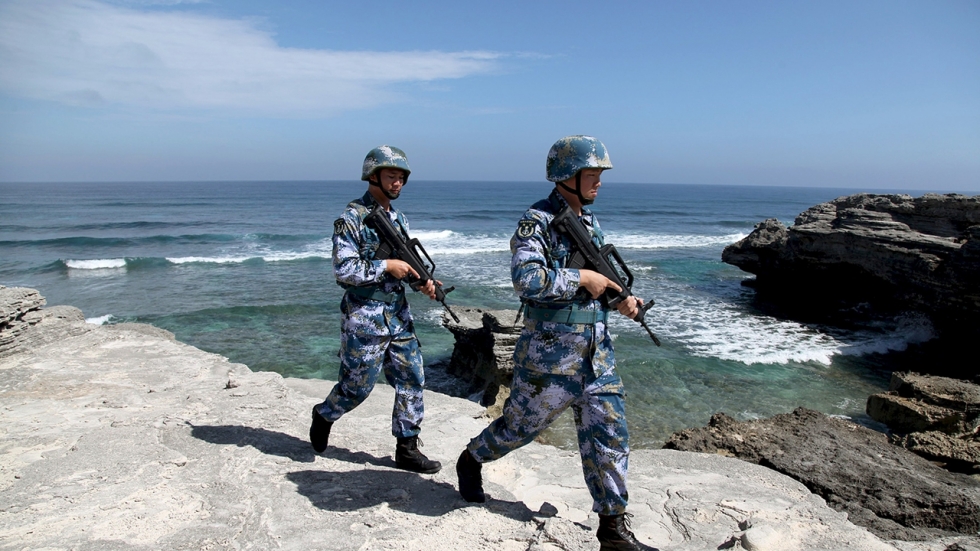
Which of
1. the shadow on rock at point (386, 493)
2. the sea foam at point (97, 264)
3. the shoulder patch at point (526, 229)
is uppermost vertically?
the shoulder patch at point (526, 229)

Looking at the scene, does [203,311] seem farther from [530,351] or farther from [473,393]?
[530,351]

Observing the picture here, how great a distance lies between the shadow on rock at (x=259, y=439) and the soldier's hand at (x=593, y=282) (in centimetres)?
241

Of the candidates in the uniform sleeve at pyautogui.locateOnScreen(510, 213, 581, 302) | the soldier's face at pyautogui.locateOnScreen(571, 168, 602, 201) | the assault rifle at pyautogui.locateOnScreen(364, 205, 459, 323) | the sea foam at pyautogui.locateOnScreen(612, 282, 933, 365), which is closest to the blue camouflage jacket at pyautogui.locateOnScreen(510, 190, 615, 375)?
the uniform sleeve at pyautogui.locateOnScreen(510, 213, 581, 302)

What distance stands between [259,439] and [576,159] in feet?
10.3

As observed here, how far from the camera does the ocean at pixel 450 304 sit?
962 cm

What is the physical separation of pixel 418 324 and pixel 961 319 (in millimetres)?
11163

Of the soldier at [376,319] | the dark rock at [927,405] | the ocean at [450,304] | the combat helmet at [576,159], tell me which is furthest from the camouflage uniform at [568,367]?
the dark rock at [927,405]

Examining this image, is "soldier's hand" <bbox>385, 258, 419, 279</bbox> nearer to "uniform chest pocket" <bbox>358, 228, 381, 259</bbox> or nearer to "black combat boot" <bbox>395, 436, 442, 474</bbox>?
"uniform chest pocket" <bbox>358, 228, 381, 259</bbox>

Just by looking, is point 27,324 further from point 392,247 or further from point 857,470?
point 857,470

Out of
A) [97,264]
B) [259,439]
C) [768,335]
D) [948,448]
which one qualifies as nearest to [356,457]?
[259,439]

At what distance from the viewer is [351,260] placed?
142 inches

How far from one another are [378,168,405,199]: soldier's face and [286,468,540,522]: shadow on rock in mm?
1863

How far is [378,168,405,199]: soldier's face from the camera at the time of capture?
12.5 feet

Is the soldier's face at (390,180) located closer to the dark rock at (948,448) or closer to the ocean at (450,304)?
the ocean at (450,304)
